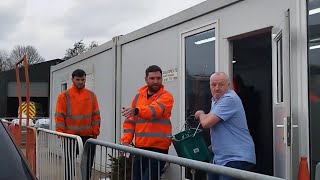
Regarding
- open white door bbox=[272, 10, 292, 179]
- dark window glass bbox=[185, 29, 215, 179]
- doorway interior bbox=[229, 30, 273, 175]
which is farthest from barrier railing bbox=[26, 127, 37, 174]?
open white door bbox=[272, 10, 292, 179]

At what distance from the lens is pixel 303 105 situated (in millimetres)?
4367

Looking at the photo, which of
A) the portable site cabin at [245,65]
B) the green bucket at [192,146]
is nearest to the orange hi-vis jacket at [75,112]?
the portable site cabin at [245,65]

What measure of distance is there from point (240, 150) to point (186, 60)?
252cm

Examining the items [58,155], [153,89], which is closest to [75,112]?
[58,155]

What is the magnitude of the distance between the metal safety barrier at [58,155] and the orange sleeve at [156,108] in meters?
0.76

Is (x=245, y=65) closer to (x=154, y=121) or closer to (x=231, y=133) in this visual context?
(x=154, y=121)

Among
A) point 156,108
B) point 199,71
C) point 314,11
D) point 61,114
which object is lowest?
point 61,114

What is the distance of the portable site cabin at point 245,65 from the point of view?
171 inches

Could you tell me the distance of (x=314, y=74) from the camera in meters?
4.37

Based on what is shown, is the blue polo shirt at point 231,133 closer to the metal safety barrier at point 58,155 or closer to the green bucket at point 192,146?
the green bucket at point 192,146

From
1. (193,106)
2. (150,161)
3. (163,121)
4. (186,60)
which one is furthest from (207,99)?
(150,161)

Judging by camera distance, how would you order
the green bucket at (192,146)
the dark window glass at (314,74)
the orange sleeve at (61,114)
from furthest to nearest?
the orange sleeve at (61,114), the green bucket at (192,146), the dark window glass at (314,74)

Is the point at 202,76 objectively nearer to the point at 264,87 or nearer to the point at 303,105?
→ the point at 264,87

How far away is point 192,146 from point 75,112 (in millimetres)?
2202
